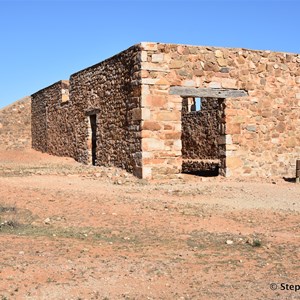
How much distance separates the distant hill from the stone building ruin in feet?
25.4

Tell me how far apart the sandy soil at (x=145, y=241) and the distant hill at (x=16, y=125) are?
1262 cm

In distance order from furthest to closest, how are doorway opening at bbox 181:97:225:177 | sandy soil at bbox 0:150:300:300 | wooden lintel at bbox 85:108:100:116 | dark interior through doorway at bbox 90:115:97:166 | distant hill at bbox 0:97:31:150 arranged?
distant hill at bbox 0:97:31:150
doorway opening at bbox 181:97:225:177
dark interior through doorway at bbox 90:115:97:166
wooden lintel at bbox 85:108:100:116
sandy soil at bbox 0:150:300:300

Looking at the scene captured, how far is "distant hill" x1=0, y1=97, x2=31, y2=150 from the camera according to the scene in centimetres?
2252

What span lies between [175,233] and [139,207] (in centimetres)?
169

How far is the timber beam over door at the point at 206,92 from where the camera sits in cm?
1227

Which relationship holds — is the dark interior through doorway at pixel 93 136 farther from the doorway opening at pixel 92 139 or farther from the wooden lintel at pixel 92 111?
the wooden lintel at pixel 92 111

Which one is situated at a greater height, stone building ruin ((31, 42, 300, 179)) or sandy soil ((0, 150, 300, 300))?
stone building ruin ((31, 42, 300, 179))

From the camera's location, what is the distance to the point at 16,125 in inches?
898

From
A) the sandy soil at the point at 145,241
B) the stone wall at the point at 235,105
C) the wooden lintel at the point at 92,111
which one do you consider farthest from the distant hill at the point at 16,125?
the sandy soil at the point at 145,241

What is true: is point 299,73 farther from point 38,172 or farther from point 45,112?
point 45,112

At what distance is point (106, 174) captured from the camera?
39.8 feet

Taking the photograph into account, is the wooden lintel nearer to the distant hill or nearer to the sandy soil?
the sandy soil

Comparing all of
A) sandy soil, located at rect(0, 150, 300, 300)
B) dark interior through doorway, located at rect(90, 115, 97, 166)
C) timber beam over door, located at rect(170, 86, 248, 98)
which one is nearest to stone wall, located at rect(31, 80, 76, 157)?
dark interior through doorway, located at rect(90, 115, 97, 166)

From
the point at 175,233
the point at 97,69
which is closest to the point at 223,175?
the point at 97,69
